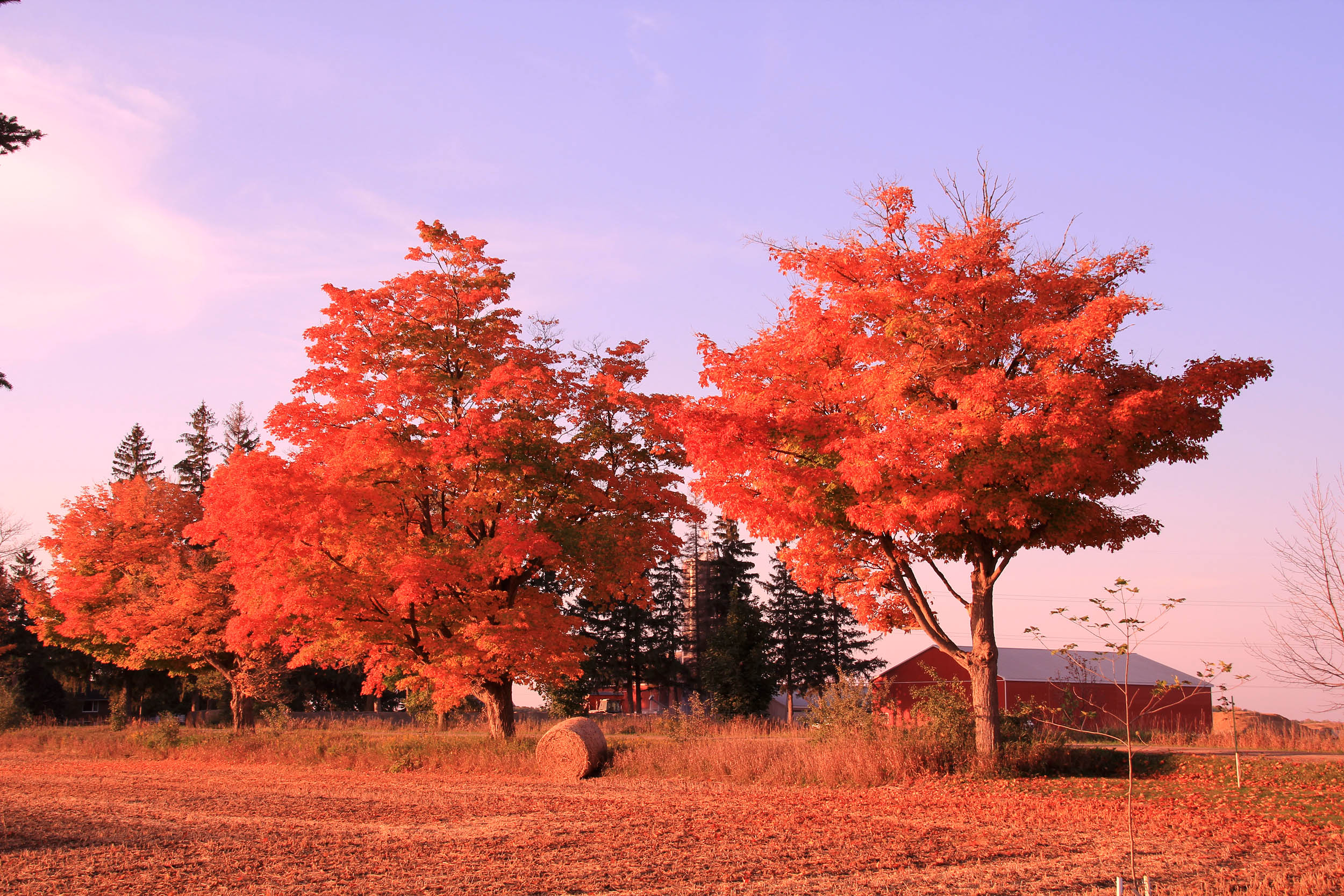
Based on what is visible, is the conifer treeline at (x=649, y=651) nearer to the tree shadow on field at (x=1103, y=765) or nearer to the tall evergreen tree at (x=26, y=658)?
the tall evergreen tree at (x=26, y=658)

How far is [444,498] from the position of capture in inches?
906

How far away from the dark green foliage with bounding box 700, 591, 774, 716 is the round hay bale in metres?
28.8

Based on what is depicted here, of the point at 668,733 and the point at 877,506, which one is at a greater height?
the point at 877,506

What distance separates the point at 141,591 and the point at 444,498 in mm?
17964

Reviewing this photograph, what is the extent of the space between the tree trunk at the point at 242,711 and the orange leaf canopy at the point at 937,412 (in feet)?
88.9

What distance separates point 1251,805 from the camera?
13.6 m

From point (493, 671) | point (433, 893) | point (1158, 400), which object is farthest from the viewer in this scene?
point (493, 671)

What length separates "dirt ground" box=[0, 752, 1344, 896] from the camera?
875 centimetres

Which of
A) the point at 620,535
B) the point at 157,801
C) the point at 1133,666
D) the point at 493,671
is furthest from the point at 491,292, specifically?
the point at 1133,666

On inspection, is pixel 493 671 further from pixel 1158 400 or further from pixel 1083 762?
pixel 1158 400

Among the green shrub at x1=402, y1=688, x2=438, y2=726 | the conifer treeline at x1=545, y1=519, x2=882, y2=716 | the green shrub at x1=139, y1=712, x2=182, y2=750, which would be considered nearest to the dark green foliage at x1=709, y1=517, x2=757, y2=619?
the conifer treeline at x1=545, y1=519, x2=882, y2=716

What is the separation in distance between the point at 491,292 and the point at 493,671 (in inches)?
374

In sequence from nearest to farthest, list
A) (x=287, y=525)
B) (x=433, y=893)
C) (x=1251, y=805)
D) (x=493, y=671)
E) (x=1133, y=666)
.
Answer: (x=433, y=893) < (x=1251, y=805) < (x=287, y=525) < (x=493, y=671) < (x=1133, y=666)

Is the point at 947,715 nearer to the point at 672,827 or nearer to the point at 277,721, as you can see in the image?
the point at 672,827
